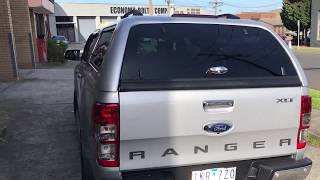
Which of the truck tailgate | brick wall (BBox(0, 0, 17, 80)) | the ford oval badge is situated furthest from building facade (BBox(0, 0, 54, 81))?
Result: the ford oval badge

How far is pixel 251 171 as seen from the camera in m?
3.58

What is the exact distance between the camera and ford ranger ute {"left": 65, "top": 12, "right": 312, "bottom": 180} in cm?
321

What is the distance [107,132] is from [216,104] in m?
Answer: 0.86

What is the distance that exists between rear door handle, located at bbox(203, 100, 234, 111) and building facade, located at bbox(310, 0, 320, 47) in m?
36.9

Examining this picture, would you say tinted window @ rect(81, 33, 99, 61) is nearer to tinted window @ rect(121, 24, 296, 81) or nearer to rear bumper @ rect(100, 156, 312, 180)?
tinted window @ rect(121, 24, 296, 81)

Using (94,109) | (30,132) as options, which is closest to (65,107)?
(30,132)

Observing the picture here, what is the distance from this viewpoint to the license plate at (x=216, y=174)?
11.3ft

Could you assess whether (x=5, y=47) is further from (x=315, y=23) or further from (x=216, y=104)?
(x=315, y=23)

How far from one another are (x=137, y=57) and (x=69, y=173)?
97.4 inches

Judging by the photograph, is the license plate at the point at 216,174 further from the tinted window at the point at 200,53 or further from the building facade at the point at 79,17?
the building facade at the point at 79,17

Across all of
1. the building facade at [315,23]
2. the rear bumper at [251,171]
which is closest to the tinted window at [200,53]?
the rear bumper at [251,171]

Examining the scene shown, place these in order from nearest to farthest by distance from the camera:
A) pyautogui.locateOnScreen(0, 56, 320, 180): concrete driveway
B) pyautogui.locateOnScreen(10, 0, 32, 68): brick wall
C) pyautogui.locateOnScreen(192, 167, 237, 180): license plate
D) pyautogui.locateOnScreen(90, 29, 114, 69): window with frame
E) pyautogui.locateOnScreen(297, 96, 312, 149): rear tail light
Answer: pyautogui.locateOnScreen(192, 167, 237, 180): license plate
pyautogui.locateOnScreen(297, 96, 312, 149): rear tail light
pyautogui.locateOnScreen(90, 29, 114, 69): window with frame
pyautogui.locateOnScreen(0, 56, 320, 180): concrete driveway
pyautogui.locateOnScreen(10, 0, 32, 68): brick wall

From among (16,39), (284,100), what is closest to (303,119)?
(284,100)

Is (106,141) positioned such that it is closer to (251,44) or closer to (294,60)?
(251,44)
